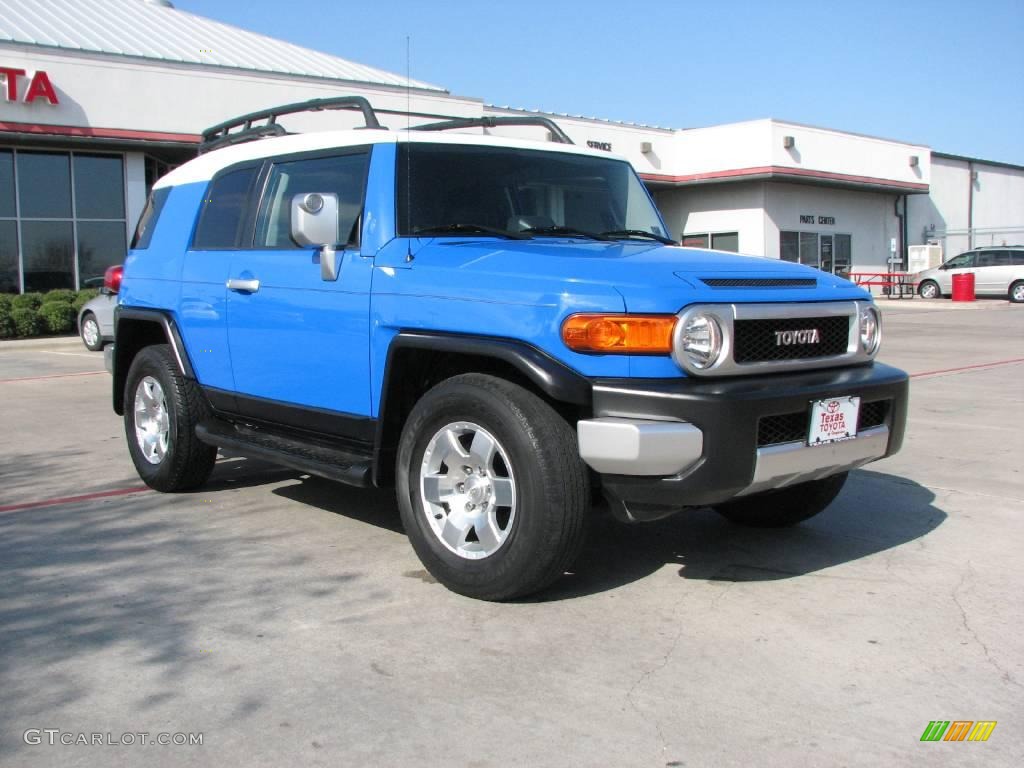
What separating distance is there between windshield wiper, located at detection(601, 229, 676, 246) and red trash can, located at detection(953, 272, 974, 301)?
30.0 metres

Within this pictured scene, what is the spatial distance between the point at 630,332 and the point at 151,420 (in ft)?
12.1

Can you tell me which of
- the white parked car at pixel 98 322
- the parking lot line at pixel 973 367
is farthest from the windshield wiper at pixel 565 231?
the white parked car at pixel 98 322

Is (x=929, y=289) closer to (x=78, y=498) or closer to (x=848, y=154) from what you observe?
(x=848, y=154)

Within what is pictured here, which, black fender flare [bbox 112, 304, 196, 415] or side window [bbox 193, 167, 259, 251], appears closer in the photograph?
side window [bbox 193, 167, 259, 251]

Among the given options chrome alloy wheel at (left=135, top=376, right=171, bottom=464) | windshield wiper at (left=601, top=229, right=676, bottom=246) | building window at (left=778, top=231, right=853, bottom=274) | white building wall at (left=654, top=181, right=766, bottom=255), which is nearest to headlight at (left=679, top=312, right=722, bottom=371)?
windshield wiper at (left=601, top=229, right=676, bottom=246)

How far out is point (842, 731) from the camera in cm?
311

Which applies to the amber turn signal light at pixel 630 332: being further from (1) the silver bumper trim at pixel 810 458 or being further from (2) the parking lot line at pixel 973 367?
(2) the parking lot line at pixel 973 367

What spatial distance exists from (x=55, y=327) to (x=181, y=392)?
1677 centimetres

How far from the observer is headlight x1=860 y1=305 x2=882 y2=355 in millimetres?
4723

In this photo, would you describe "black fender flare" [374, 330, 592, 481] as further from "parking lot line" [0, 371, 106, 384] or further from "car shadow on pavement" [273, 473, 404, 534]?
"parking lot line" [0, 371, 106, 384]

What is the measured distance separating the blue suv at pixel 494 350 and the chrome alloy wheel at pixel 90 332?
1205 cm

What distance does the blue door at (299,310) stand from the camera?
4828 mm

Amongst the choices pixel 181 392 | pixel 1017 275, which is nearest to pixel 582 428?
pixel 181 392

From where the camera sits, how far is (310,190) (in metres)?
5.37
